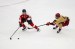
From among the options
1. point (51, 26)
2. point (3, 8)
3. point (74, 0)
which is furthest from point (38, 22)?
point (74, 0)

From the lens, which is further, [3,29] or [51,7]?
[51,7]

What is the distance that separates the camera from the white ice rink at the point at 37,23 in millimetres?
2322

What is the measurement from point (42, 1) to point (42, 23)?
4.47 feet

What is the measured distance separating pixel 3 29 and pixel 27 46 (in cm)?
68

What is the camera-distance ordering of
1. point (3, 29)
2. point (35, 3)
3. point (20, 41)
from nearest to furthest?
point (20, 41)
point (3, 29)
point (35, 3)

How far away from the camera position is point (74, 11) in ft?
11.6

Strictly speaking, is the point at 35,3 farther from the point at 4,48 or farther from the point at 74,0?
the point at 4,48

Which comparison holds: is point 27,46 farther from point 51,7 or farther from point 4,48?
point 51,7

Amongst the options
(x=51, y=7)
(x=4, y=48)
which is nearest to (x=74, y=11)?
(x=51, y=7)

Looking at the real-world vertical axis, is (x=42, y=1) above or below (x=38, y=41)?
above

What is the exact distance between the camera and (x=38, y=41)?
7.88 ft

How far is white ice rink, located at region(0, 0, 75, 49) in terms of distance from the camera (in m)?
2.32

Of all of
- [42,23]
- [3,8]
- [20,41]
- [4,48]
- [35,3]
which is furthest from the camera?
[35,3]

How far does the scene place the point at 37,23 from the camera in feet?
9.95
